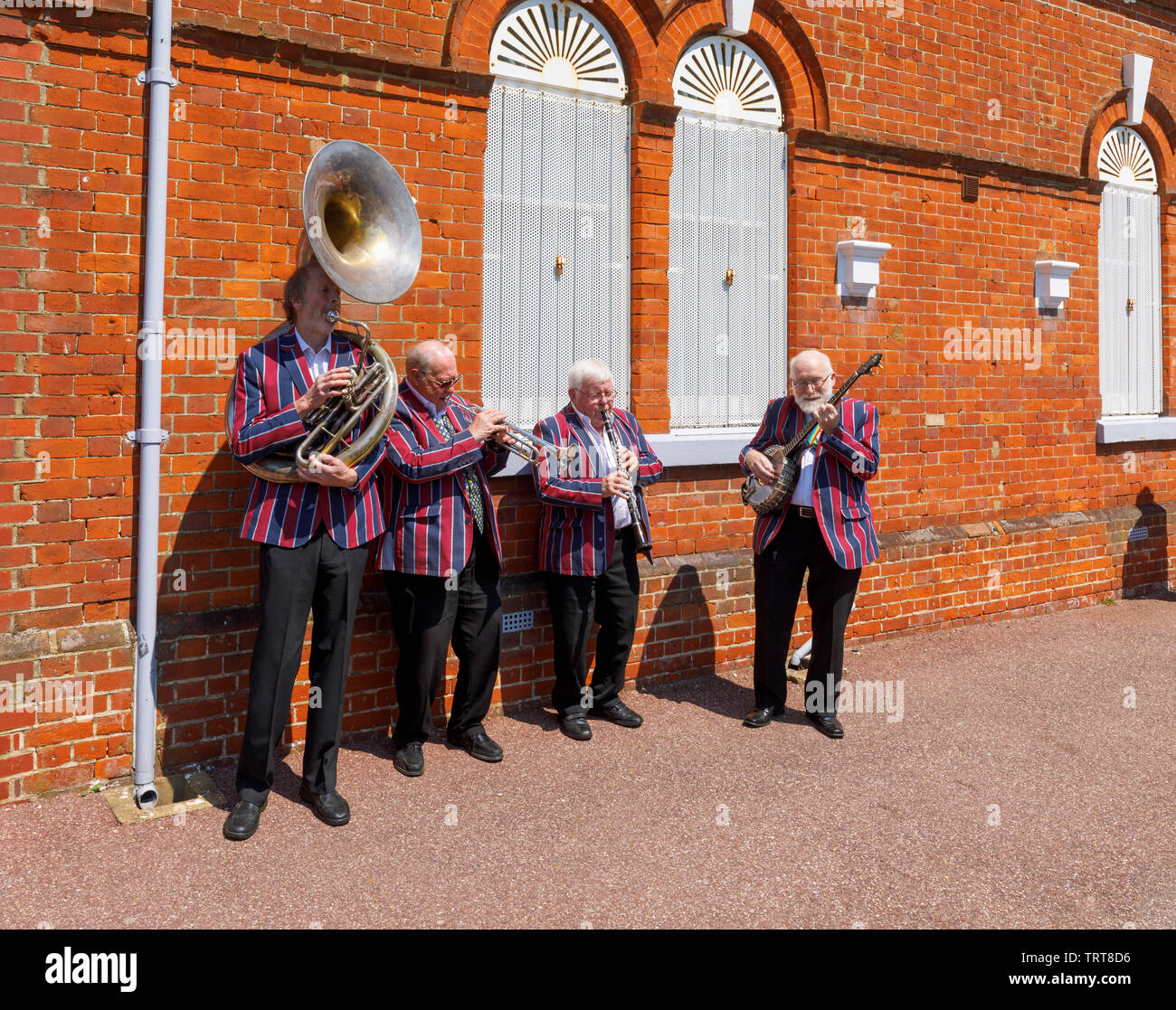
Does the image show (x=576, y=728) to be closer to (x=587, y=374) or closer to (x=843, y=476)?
(x=587, y=374)

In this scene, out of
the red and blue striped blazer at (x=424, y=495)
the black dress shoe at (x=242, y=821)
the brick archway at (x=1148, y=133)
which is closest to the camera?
the black dress shoe at (x=242, y=821)

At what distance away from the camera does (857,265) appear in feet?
24.1

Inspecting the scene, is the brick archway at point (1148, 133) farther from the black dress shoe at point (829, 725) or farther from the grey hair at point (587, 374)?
the black dress shoe at point (829, 725)

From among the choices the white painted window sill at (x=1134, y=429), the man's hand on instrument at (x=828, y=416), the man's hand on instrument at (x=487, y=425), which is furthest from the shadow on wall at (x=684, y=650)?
the white painted window sill at (x=1134, y=429)

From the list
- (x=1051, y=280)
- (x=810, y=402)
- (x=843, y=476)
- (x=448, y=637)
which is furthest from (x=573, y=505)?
(x=1051, y=280)

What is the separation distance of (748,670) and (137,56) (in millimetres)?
4822

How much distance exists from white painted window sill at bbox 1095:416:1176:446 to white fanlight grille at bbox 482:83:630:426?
4902mm

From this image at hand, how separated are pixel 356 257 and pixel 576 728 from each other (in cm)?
261

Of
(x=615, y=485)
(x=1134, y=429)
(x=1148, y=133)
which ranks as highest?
(x=1148, y=133)

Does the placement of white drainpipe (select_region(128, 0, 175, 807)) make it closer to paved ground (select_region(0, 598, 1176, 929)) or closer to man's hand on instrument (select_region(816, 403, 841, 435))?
paved ground (select_region(0, 598, 1176, 929))

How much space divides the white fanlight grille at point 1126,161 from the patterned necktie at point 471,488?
6.89 m

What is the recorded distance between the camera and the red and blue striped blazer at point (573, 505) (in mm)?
5453

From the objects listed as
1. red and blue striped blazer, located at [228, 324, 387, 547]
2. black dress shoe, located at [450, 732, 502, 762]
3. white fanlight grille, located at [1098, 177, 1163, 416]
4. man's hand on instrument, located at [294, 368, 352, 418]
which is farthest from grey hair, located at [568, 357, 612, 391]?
white fanlight grille, located at [1098, 177, 1163, 416]

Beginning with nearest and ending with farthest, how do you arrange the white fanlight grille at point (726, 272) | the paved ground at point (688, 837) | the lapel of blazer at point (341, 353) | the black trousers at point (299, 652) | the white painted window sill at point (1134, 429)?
the paved ground at point (688, 837), the black trousers at point (299, 652), the lapel of blazer at point (341, 353), the white fanlight grille at point (726, 272), the white painted window sill at point (1134, 429)
